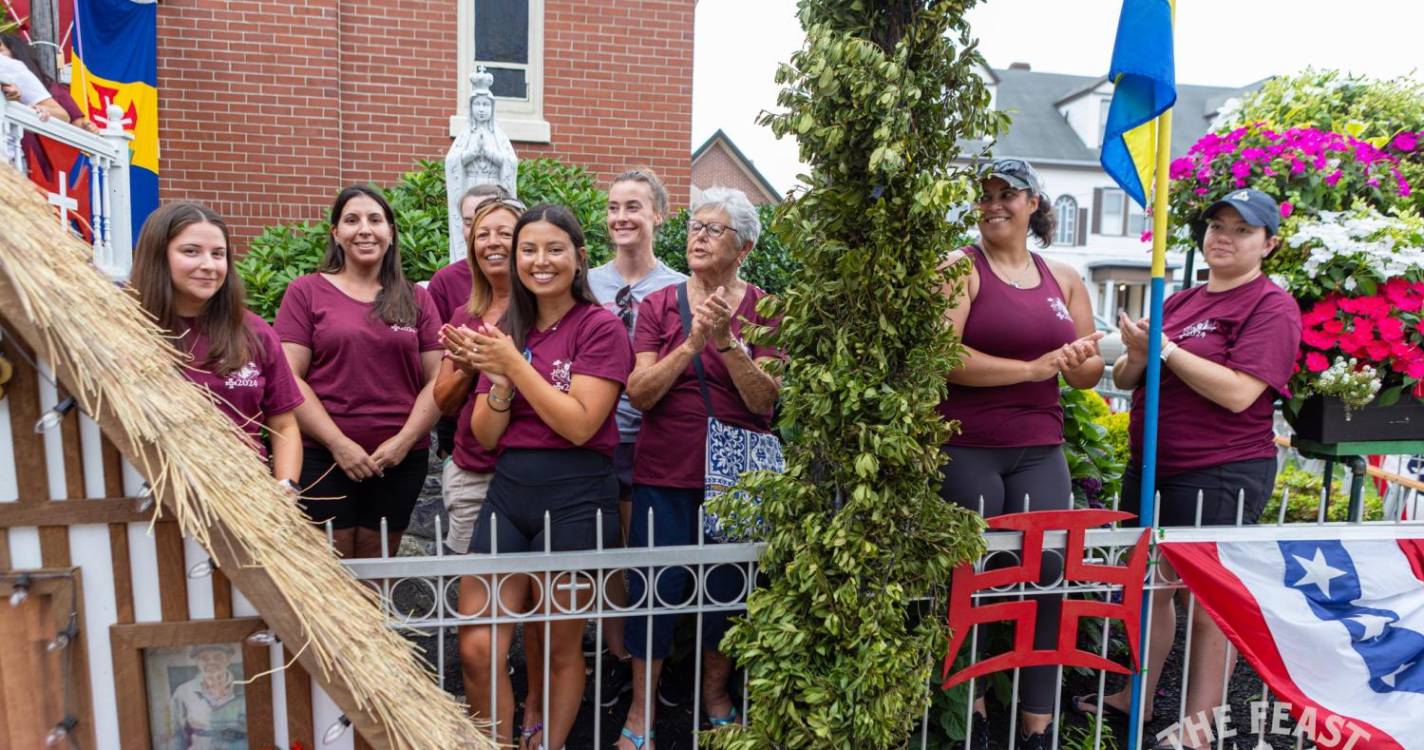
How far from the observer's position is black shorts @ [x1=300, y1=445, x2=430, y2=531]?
3.21 m

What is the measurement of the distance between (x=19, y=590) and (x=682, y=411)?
188 cm

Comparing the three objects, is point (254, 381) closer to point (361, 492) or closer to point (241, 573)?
point (361, 492)

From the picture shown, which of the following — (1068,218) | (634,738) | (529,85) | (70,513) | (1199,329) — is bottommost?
(634,738)

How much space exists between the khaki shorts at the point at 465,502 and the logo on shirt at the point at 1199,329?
8.38 ft

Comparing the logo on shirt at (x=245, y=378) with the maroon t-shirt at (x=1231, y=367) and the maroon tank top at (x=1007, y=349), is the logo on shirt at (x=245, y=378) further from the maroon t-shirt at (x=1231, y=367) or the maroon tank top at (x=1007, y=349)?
the maroon t-shirt at (x=1231, y=367)

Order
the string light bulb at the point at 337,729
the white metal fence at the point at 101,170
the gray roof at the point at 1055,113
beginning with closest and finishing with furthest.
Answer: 1. the string light bulb at the point at 337,729
2. the white metal fence at the point at 101,170
3. the gray roof at the point at 1055,113

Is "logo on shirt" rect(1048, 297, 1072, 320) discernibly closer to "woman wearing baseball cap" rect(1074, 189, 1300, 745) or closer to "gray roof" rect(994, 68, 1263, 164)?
"woman wearing baseball cap" rect(1074, 189, 1300, 745)

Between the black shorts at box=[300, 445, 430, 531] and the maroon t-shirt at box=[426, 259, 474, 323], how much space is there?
2.20 feet

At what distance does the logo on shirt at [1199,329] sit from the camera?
323 centimetres

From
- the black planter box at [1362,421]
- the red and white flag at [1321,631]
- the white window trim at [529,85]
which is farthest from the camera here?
the white window trim at [529,85]

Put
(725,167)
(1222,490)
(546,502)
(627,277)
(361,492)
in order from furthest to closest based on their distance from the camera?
1. (725,167)
2. (627,277)
3. (361,492)
4. (1222,490)
5. (546,502)

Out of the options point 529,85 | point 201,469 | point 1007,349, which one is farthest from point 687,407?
point 529,85

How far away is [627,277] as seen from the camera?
3.79m

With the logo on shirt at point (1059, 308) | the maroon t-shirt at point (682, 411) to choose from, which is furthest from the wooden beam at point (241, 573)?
the logo on shirt at point (1059, 308)
